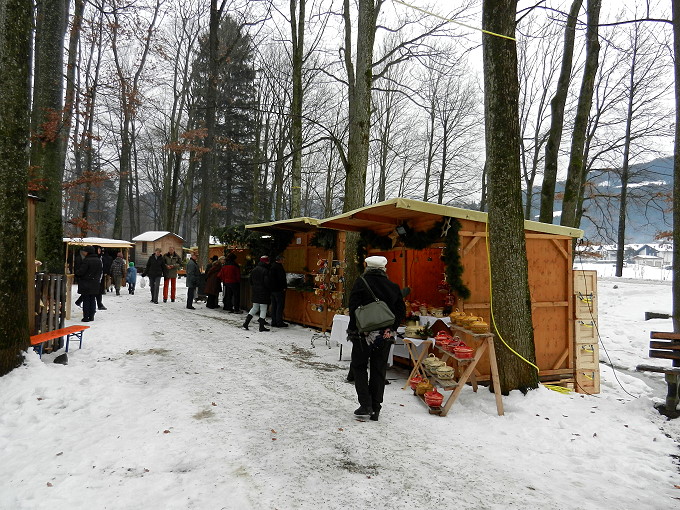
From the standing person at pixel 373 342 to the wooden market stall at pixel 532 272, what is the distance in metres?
2.20

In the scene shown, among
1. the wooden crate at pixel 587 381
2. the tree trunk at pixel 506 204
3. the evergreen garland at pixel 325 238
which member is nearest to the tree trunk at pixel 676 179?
the wooden crate at pixel 587 381

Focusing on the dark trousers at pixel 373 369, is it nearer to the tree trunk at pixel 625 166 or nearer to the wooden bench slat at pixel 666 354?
the wooden bench slat at pixel 666 354

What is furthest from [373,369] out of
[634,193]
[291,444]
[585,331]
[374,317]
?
[634,193]

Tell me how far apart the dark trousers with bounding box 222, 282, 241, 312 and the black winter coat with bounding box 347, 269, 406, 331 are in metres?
9.80

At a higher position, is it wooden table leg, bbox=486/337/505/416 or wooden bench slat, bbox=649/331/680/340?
wooden bench slat, bbox=649/331/680/340

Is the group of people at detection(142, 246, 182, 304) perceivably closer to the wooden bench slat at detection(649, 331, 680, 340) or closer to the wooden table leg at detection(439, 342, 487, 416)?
the wooden table leg at detection(439, 342, 487, 416)

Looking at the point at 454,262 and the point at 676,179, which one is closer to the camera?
the point at 676,179

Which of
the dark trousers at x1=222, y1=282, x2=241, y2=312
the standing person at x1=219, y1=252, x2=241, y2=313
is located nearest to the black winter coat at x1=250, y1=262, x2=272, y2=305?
the standing person at x1=219, y1=252, x2=241, y2=313

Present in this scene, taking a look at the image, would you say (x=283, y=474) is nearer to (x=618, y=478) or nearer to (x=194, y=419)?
(x=194, y=419)

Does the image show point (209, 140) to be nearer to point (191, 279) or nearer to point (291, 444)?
point (191, 279)

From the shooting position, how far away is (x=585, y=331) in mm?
8445

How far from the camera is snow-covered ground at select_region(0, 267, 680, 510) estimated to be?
3.22 metres

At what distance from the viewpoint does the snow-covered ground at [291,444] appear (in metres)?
3.22

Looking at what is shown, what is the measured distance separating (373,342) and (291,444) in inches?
55.9
